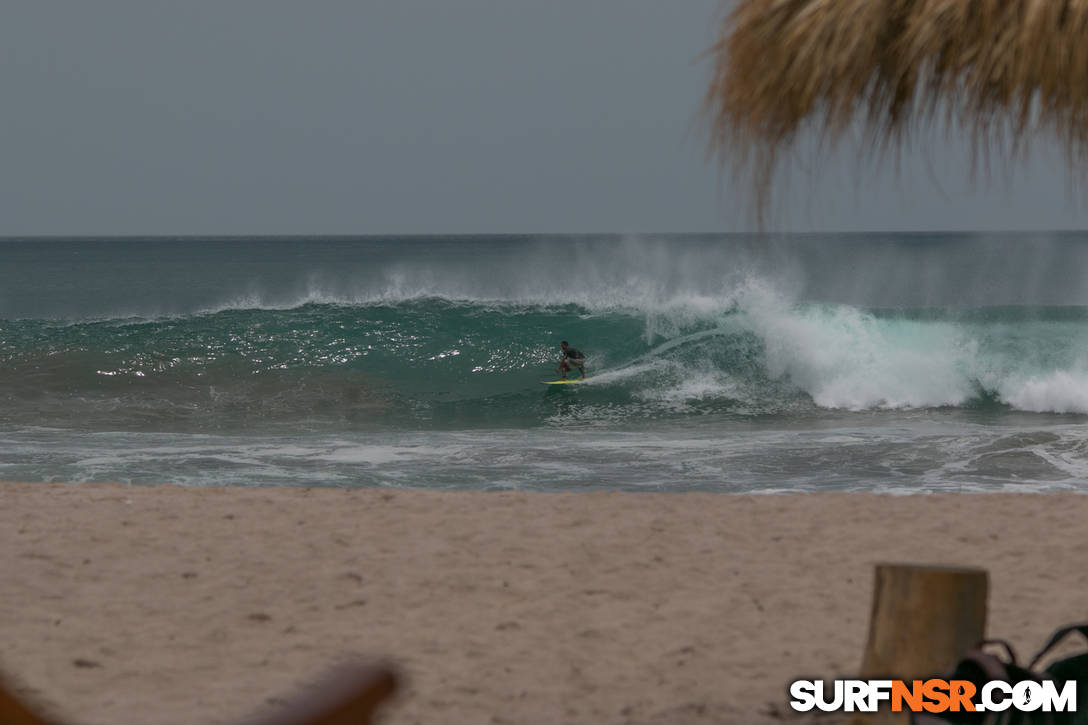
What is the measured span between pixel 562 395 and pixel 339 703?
16543mm

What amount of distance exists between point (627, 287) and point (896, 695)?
75.2ft

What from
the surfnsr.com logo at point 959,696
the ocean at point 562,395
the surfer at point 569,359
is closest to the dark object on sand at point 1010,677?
the surfnsr.com logo at point 959,696

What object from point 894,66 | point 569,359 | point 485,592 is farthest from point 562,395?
point 894,66

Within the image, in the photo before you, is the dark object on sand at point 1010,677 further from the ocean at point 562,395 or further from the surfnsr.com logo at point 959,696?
the ocean at point 562,395

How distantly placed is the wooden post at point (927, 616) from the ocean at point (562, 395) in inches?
177

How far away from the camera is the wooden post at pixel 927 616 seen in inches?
108

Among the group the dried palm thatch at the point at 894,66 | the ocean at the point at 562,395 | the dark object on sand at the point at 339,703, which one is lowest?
the ocean at the point at 562,395

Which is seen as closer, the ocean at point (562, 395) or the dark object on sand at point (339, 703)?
the dark object on sand at point (339, 703)

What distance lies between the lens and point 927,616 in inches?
109

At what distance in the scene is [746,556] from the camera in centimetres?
630

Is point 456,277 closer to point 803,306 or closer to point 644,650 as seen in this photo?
point 803,306

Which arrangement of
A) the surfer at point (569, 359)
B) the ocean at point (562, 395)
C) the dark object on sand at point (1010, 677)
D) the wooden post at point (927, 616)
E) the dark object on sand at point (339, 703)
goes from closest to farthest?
the dark object on sand at point (339, 703) → the dark object on sand at point (1010, 677) → the wooden post at point (927, 616) → the ocean at point (562, 395) → the surfer at point (569, 359)

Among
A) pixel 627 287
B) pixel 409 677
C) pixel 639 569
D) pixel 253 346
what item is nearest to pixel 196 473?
pixel 639 569

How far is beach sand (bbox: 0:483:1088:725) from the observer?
13.8 feet
